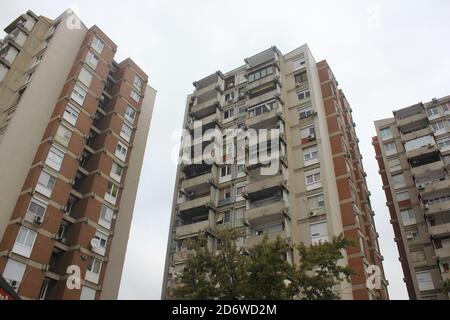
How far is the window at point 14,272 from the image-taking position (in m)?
26.6

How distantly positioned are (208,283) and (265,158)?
56.8 feet

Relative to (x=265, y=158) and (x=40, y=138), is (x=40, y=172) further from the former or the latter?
(x=265, y=158)

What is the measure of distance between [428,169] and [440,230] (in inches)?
283

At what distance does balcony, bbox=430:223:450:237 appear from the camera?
3559cm

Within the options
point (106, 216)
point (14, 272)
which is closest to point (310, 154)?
point (106, 216)

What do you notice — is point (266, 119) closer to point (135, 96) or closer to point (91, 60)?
point (135, 96)

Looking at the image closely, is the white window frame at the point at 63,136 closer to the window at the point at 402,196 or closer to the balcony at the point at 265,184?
the balcony at the point at 265,184

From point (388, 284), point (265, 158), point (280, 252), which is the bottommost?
point (280, 252)

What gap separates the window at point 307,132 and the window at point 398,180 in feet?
44.6

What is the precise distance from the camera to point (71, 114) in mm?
36469

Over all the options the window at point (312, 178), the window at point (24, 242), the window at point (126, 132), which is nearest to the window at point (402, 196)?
the window at point (312, 178)

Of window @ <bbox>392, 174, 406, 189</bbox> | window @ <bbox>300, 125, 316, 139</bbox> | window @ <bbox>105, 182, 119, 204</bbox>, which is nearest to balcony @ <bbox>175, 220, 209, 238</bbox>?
window @ <bbox>105, 182, 119, 204</bbox>

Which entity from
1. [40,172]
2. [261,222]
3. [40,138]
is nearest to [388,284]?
[261,222]

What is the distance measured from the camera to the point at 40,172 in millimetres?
31578
